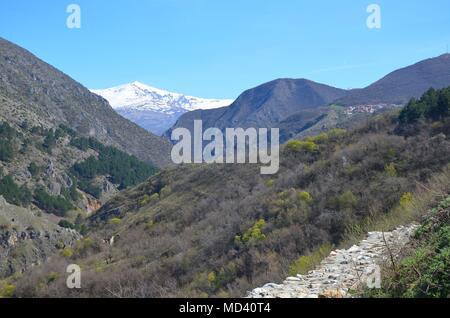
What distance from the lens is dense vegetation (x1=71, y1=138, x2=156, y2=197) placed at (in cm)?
8912

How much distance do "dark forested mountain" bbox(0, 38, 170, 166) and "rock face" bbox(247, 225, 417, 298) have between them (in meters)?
87.8

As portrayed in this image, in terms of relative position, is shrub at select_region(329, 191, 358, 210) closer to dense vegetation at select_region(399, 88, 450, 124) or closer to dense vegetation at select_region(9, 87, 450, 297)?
dense vegetation at select_region(9, 87, 450, 297)

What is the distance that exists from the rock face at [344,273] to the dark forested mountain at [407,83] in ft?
411

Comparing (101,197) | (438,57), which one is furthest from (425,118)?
(438,57)

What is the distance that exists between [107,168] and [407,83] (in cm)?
10410

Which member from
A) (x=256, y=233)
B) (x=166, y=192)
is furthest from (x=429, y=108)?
(x=166, y=192)

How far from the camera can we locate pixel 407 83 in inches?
5709

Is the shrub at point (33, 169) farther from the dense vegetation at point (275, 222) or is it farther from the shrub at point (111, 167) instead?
the dense vegetation at point (275, 222)

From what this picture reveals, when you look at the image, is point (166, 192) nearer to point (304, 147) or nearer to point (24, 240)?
point (304, 147)

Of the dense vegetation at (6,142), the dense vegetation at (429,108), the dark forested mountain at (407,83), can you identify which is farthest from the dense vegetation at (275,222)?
the dark forested mountain at (407,83)

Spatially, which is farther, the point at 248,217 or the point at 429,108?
the point at 429,108

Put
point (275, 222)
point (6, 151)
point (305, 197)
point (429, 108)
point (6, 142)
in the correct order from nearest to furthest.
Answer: point (275, 222)
point (305, 197)
point (429, 108)
point (6, 151)
point (6, 142)

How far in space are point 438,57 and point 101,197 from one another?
13714cm

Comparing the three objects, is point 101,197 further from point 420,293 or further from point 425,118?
point 420,293
